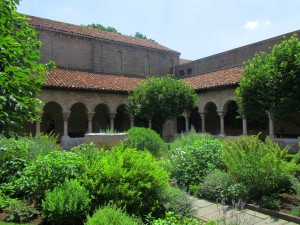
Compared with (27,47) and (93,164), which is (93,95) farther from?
(27,47)

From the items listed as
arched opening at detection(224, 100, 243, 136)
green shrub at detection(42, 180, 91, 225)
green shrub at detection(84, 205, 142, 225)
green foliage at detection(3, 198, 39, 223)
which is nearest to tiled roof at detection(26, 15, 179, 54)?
arched opening at detection(224, 100, 243, 136)

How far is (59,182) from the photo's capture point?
539 centimetres

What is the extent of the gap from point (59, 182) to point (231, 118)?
1941cm

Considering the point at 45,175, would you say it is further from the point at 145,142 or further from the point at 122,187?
the point at 145,142

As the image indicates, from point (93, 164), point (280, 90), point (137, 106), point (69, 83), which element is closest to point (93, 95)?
point (69, 83)

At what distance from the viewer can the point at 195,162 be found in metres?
7.70

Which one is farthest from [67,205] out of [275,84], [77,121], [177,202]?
Answer: [77,121]

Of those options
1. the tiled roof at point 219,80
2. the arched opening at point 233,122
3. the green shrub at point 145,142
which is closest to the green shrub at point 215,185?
the green shrub at point 145,142

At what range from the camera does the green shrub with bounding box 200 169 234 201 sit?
260 inches

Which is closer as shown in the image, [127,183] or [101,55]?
[127,183]

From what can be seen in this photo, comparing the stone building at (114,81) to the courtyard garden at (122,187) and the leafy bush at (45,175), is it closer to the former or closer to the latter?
the courtyard garden at (122,187)

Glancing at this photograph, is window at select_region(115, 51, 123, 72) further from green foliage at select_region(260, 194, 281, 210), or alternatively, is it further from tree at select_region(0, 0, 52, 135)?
tree at select_region(0, 0, 52, 135)

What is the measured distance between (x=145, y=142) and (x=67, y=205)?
6.08 meters

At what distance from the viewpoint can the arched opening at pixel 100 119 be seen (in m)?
23.6
